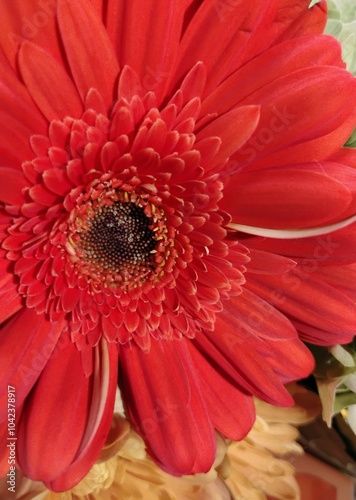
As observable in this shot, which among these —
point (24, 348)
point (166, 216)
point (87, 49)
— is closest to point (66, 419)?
point (24, 348)

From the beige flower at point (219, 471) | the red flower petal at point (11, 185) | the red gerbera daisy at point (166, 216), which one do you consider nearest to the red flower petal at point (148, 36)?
the red gerbera daisy at point (166, 216)

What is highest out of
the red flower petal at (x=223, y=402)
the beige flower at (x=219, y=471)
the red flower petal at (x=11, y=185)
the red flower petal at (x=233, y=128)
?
the red flower petal at (x=11, y=185)

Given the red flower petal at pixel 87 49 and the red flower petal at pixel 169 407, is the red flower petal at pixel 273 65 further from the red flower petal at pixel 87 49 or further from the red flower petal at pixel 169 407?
the red flower petal at pixel 169 407

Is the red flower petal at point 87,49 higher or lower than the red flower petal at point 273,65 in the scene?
higher

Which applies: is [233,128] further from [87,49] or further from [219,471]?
[219,471]

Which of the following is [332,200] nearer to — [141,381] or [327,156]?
[327,156]

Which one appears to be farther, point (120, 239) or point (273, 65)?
point (120, 239)

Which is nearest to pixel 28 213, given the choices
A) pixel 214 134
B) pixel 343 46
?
pixel 214 134

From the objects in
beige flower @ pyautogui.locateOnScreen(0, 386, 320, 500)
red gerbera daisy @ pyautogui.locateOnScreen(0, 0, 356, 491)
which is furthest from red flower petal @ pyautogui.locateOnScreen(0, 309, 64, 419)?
beige flower @ pyautogui.locateOnScreen(0, 386, 320, 500)

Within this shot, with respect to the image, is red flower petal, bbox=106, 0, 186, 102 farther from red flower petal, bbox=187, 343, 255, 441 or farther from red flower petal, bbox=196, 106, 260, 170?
red flower petal, bbox=187, 343, 255, 441
